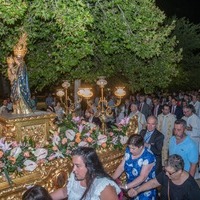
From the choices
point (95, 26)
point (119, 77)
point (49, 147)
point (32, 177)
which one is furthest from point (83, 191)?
point (119, 77)

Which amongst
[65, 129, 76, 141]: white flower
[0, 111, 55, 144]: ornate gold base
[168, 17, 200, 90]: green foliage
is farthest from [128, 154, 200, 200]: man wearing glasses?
Answer: [168, 17, 200, 90]: green foliage

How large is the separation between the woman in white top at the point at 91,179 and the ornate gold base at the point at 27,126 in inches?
148

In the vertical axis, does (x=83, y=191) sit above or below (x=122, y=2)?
below

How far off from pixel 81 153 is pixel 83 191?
0.49 m

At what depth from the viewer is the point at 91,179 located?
3.70 metres

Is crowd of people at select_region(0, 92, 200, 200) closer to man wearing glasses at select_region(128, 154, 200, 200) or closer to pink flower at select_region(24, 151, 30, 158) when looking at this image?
man wearing glasses at select_region(128, 154, 200, 200)

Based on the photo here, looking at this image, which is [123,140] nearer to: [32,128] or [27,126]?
[32,128]

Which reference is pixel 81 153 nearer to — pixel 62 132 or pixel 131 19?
pixel 62 132

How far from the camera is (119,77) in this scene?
18.4m

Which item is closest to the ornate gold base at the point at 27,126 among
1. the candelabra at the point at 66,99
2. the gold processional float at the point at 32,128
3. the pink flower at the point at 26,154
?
the gold processional float at the point at 32,128

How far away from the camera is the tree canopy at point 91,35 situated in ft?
19.8

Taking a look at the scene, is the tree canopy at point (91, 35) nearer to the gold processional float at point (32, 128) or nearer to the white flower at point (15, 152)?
the gold processional float at point (32, 128)

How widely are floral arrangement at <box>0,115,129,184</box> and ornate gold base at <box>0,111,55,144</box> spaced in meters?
0.34

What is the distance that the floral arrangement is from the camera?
5887 millimetres
